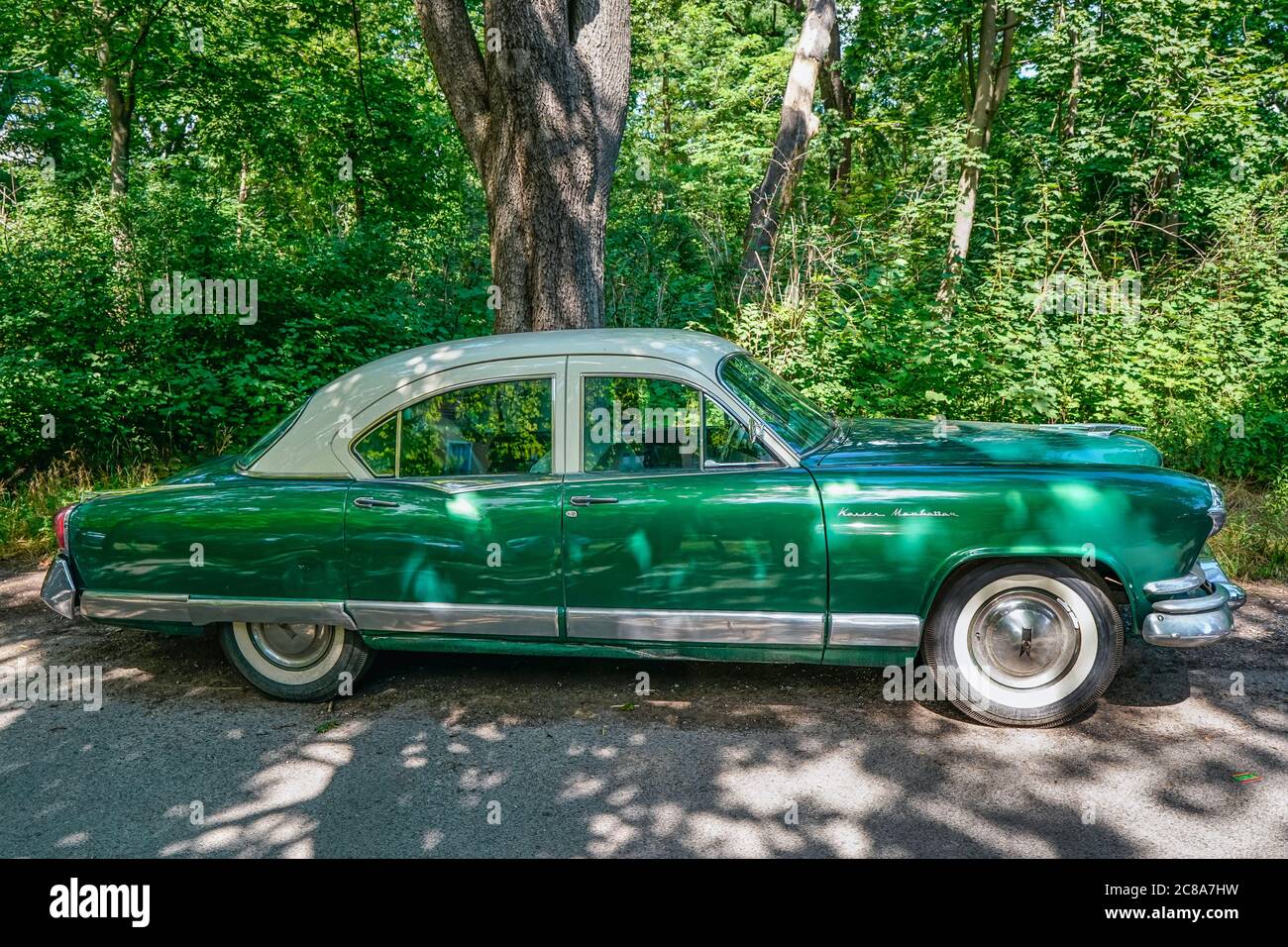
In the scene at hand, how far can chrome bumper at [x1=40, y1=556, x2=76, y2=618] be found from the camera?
4.45 m

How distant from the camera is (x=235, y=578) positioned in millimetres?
4309

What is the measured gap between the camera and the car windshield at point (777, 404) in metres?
4.20

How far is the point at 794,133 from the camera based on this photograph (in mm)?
11906

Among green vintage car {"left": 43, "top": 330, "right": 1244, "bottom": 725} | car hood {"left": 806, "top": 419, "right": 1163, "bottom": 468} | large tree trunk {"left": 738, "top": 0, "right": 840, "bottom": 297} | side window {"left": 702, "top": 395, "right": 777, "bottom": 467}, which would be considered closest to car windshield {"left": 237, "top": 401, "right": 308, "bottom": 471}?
green vintage car {"left": 43, "top": 330, "right": 1244, "bottom": 725}

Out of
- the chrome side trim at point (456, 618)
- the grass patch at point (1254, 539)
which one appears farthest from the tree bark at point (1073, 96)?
the chrome side trim at point (456, 618)

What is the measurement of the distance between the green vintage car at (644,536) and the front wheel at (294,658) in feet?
0.04

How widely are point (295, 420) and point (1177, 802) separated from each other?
4286 millimetres

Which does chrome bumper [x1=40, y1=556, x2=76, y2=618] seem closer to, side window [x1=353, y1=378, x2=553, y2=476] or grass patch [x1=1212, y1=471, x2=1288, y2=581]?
side window [x1=353, y1=378, x2=553, y2=476]

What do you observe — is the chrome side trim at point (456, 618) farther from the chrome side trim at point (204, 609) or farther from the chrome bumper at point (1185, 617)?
the chrome bumper at point (1185, 617)

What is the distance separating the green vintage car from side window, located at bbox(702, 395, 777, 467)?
0.04ft

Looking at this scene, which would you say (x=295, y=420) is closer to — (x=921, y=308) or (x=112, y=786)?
(x=112, y=786)

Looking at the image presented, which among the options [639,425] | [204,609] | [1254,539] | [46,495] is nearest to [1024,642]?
[639,425]

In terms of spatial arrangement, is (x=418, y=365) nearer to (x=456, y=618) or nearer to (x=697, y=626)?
(x=456, y=618)

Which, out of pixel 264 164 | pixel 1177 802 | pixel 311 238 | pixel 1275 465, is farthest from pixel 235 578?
pixel 264 164
